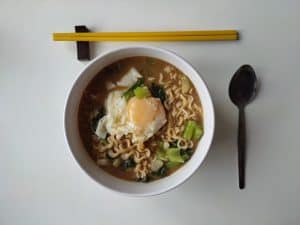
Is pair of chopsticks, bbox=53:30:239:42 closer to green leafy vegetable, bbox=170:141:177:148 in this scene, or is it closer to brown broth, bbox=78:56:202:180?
brown broth, bbox=78:56:202:180

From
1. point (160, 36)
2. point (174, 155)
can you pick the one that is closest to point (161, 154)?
point (174, 155)

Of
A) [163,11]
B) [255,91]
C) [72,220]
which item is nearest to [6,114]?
[72,220]

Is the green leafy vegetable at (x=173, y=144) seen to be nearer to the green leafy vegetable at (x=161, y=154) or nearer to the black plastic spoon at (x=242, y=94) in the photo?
the green leafy vegetable at (x=161, y=154)

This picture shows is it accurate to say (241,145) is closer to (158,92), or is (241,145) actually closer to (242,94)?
(242,94)

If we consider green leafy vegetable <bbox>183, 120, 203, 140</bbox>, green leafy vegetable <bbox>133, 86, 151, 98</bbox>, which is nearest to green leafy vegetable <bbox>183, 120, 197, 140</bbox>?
green leafy vegetable <bbox>183, 120, 203, 140</bbox>

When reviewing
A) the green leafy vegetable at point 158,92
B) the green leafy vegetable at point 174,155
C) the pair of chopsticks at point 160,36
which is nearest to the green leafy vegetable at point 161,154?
the green leafy vegetable at point 174,155

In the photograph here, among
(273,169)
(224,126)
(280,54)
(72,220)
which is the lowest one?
(72,220)

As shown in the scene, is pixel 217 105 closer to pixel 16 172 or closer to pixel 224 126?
pixel 224 126
